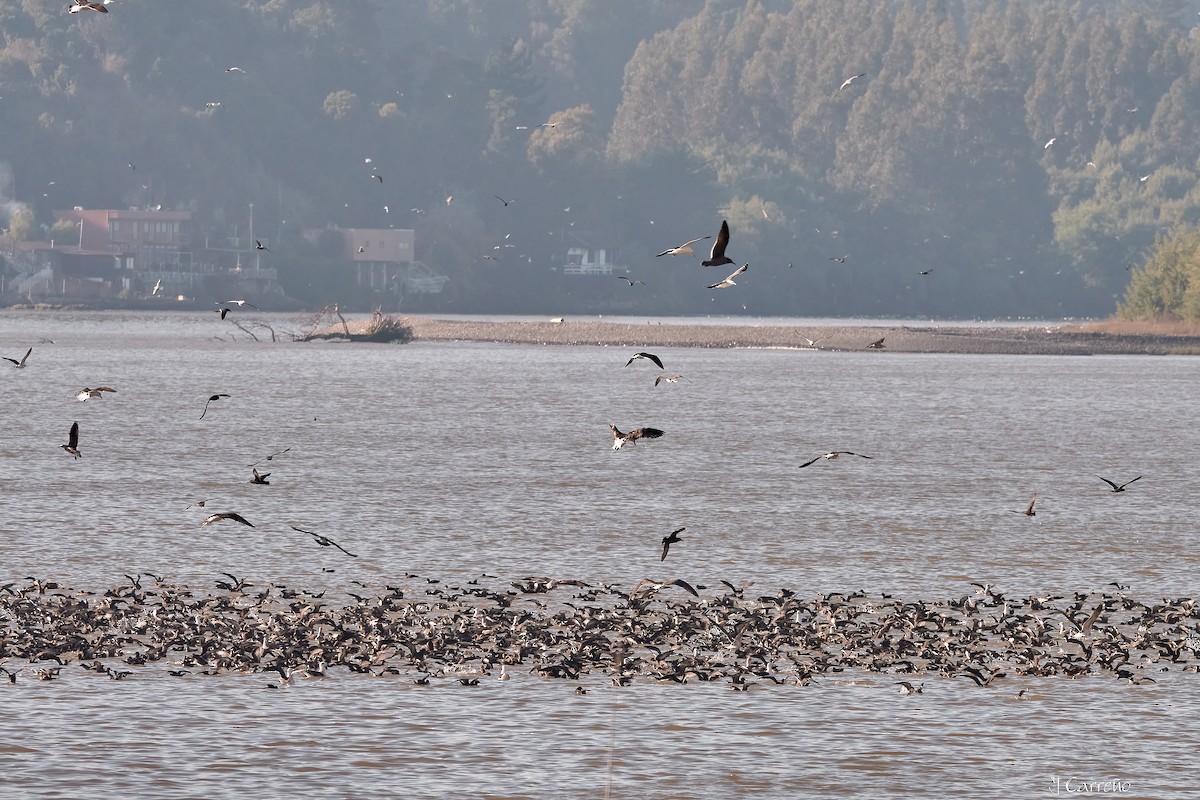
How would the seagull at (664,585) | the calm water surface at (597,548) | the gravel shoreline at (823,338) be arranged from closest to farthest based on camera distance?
the calm water surface at (597,548) → the seagull at (664,585) → the gravel shoreline at (823,338)

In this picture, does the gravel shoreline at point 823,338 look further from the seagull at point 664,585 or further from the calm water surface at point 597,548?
the seagull at point 664,585

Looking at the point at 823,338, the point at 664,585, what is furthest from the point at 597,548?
the point at 823,338

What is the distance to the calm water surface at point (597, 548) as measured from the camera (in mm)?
19922

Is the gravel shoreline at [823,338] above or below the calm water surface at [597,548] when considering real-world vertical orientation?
above

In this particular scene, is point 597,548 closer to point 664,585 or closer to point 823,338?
point 664,585

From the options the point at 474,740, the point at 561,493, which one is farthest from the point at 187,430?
the point at 474,740

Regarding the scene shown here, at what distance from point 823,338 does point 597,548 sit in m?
130

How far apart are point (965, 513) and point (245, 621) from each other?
2196 centimetres

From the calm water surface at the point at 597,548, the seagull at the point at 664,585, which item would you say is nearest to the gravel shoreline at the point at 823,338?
the calm water surface at the point at 597,548

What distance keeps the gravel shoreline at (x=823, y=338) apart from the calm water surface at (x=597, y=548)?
189ft

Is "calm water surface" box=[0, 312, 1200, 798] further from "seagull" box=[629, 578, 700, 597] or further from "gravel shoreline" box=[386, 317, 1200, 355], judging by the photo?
"gravel shoreline" box=[386, 317, 1200, 355]

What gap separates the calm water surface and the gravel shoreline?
57.7 metres

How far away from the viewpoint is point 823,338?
16425 cm

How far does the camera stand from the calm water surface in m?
19.9
